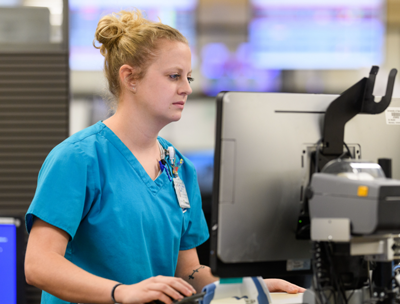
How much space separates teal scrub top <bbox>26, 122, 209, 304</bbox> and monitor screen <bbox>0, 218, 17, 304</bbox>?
68cm

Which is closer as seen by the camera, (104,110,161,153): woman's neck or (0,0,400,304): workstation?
(0,0,400,304): workstation

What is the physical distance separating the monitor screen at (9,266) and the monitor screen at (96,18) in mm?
1246

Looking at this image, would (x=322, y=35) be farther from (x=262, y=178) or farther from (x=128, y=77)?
(x=262, y=178)

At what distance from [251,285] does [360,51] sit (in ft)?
7.60

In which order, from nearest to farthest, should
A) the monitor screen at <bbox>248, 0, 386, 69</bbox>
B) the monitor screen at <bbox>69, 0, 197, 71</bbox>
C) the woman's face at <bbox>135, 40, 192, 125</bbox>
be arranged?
1. the woman's face at <bbox>135, 40, 192, 125</bbox>
2. the monitor screen at <bbox>69, 0, 197, 71</bbox>
3. the monitor screen at <bbox>248, 0, 386, 69</bbox>

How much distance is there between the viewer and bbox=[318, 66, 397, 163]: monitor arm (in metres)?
0.94

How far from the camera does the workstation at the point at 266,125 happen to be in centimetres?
88

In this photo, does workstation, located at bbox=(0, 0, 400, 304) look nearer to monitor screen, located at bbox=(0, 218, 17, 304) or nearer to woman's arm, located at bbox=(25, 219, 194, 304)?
monitor screen, located at bbox=(0, 218, 17, 304)

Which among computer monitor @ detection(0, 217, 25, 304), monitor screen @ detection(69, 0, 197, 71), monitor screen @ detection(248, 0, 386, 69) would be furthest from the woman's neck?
monitor screen @ detection(248, 0, 386, 69)

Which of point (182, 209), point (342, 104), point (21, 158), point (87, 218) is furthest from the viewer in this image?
point (21, 158)

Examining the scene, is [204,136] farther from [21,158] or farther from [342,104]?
[342,104]

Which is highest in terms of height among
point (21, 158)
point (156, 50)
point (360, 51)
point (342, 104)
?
point (360, 51)

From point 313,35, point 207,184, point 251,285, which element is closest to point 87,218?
point 251,285

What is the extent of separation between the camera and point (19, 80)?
2.48 meters
